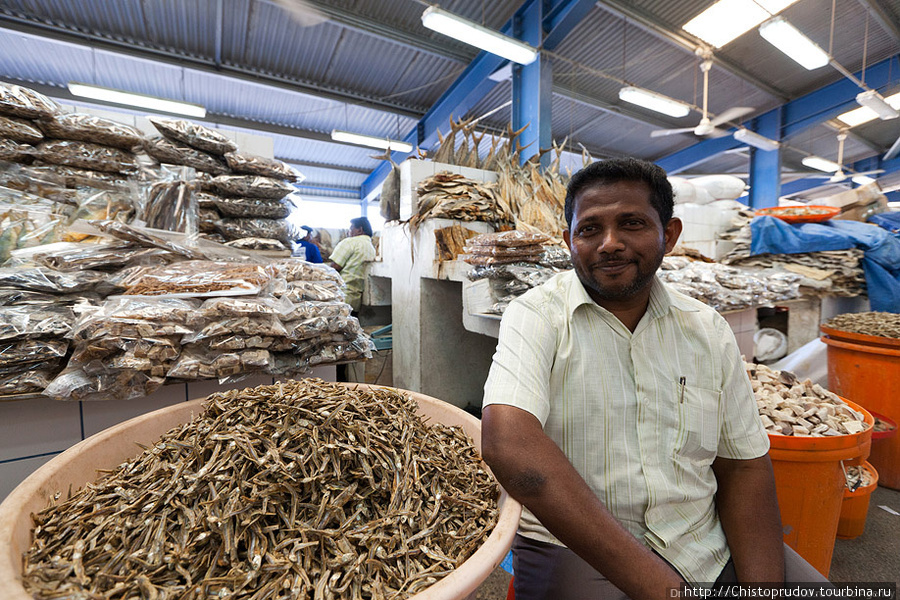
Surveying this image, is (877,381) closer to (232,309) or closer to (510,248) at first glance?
(510,248)

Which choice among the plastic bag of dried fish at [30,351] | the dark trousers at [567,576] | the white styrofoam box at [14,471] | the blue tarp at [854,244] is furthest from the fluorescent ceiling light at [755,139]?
the white styrofoam box at [14,471]

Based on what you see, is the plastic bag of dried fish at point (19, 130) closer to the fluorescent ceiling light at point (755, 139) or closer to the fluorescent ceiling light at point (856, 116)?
the fluorescent ceiling light at point (755, 139)

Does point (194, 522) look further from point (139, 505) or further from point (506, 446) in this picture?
point (506, 446)

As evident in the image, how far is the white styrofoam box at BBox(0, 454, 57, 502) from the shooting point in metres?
1.14

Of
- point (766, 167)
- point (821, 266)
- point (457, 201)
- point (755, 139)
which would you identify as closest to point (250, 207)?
point (457, 201)

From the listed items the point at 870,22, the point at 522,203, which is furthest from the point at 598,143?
the point at 522,203

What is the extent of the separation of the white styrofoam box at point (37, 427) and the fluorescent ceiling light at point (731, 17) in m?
6.81

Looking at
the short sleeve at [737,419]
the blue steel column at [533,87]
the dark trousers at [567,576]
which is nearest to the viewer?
the dark trousers at [567,576]

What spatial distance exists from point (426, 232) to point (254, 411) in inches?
84.2

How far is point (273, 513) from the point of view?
2.14 feet

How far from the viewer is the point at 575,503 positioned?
0.75m

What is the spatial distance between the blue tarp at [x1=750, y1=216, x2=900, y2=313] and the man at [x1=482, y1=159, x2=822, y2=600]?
4221 mm

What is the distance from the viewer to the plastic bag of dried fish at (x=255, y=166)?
6.68ft

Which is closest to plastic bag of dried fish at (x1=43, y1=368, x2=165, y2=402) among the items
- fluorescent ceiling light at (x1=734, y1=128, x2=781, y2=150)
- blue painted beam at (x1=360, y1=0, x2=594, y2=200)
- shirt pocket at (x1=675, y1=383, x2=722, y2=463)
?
shirt pocket at (x1=675, y1=383, x2=722, y2=463)
